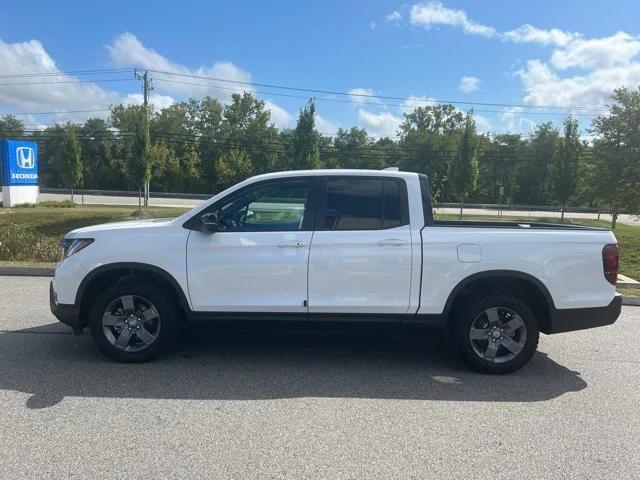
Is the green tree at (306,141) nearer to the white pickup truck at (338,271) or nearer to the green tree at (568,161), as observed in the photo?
the green tree at (568,161)

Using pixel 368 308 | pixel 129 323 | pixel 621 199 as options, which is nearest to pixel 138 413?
pixel 129 323

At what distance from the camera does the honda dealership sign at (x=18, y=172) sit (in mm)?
26547

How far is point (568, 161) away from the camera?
1005 inches

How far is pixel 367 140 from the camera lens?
73.6 m

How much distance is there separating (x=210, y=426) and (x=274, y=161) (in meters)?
59.9

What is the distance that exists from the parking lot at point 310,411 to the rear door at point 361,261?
0.69 metres

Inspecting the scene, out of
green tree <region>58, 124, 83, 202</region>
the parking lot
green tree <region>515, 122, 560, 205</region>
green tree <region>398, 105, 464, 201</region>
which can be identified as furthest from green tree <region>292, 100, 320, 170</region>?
green tree <region>515, 122, 560, 205</region>

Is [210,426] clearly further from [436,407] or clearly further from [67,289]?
[67,289]

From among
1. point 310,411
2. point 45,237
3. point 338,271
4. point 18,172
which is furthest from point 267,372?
point 18,172

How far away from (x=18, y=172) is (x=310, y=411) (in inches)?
1123

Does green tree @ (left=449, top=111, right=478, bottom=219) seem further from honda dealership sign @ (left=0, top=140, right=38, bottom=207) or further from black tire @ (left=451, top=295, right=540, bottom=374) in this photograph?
black tire @ (left=451, top=295, right=540, bottom=374)

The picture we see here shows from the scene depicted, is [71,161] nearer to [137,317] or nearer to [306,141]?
[306,141]

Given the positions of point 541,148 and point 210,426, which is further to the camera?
point 541,148

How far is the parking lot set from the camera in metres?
3.22
